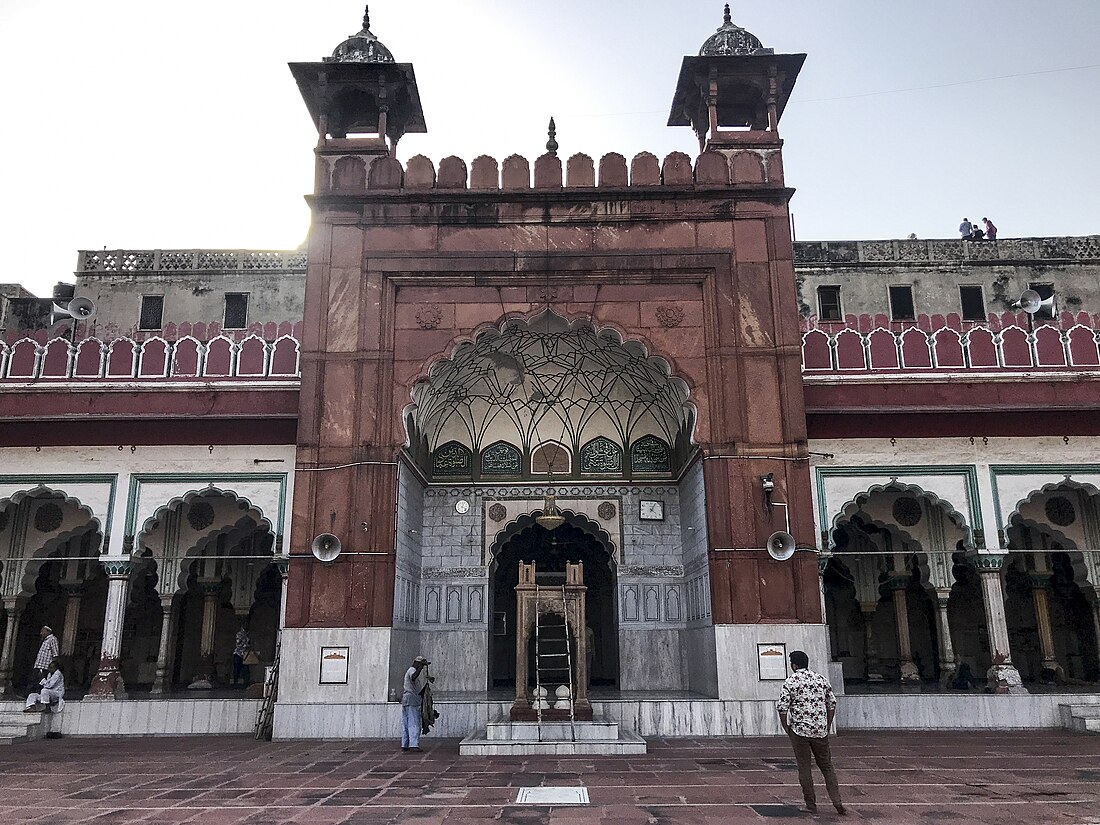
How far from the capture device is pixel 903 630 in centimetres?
1486

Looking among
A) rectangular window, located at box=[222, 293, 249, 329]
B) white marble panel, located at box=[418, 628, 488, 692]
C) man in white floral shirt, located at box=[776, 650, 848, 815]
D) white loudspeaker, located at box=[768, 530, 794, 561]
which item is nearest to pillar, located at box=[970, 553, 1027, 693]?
white loudspeaker, located at box=[768, 530, 794, 561]

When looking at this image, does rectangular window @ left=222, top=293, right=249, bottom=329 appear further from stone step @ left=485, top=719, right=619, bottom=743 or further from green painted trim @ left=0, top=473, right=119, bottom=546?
stone step @ left=485, top=719, right=619, bottom=743

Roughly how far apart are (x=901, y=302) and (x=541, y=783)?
15177 millimetres

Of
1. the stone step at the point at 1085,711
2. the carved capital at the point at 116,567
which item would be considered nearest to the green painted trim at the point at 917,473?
the stone step at the point at 1085,711

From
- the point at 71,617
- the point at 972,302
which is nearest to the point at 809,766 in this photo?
the point at 71,617

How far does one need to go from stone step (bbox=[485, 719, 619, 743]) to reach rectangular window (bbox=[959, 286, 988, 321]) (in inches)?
550

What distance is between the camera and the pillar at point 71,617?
14359mm

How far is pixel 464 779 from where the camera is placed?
7.43 metres

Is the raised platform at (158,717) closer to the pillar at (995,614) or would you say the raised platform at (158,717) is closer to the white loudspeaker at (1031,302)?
the pillar at (995,614)

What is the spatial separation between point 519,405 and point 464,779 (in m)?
7.05

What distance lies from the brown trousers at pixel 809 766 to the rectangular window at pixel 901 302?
14.5m

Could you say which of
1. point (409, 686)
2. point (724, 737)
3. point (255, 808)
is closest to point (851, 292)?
point (724, 737)

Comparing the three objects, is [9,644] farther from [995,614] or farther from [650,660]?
[995,614]

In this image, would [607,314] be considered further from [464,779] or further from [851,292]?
[851,292]
